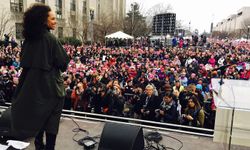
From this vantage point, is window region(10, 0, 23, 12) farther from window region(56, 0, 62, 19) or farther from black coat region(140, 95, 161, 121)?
black coat region(140, 95, 161, 121)

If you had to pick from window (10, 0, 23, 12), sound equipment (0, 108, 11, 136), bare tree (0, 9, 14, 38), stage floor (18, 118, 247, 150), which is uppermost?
window (10, 0, 23, 12)

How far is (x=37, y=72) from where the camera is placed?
8.73ft

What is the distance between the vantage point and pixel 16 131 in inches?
110

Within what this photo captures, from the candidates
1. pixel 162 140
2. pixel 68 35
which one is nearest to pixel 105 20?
pixel 68 35

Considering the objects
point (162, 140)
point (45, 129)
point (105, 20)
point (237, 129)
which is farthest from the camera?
point (105, 20)

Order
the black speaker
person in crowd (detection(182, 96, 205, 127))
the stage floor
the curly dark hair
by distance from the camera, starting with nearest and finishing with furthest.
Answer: the curly dark hair → the black speaker → the stage floor → person in crowd (detection(182, 96, 205, 127))

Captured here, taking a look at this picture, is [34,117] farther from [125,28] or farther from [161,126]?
[125,28]

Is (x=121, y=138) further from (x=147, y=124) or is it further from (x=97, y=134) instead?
(x=147, y=124)

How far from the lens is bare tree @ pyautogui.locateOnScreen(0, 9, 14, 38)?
25609 mm

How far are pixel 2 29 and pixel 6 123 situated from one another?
80.8 feet

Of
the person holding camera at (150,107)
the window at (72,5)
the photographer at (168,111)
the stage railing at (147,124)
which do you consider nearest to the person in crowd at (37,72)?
the stage railing at (147,124)

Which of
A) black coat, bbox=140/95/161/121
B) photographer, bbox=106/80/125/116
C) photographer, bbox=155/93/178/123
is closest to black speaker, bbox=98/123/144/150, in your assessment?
photographer, bbox=155/93/178/123

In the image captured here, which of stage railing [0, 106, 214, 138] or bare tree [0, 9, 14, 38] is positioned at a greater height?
bare tree [0, 9, 14, 38]

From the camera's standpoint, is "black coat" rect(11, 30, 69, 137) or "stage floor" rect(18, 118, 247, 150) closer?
"black coat" rect(11, 30, 69, 137)
